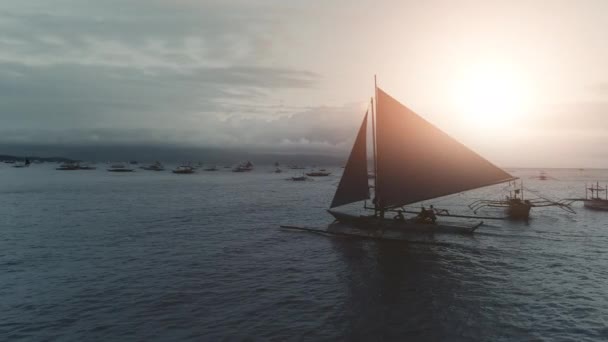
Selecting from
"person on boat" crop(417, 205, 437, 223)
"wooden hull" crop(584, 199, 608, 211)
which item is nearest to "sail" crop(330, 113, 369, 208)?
"person on boat" crop(417, 205, 437, 223)

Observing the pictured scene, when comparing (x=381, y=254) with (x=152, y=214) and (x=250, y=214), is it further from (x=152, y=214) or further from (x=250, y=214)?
(x=152, y=214)

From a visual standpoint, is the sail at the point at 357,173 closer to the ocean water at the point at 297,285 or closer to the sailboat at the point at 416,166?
the sailboat at the point at 416,166

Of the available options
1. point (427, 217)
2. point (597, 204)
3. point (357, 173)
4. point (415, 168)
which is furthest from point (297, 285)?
point (597, 204)

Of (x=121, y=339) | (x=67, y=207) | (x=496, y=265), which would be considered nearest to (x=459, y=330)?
(x=496, y=265)

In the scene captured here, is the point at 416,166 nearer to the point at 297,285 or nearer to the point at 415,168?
the point at 415,168

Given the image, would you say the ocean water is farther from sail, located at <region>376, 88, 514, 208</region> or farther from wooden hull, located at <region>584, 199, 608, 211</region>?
wooden hull, located at <region>584, 199, 608, 211</region>
